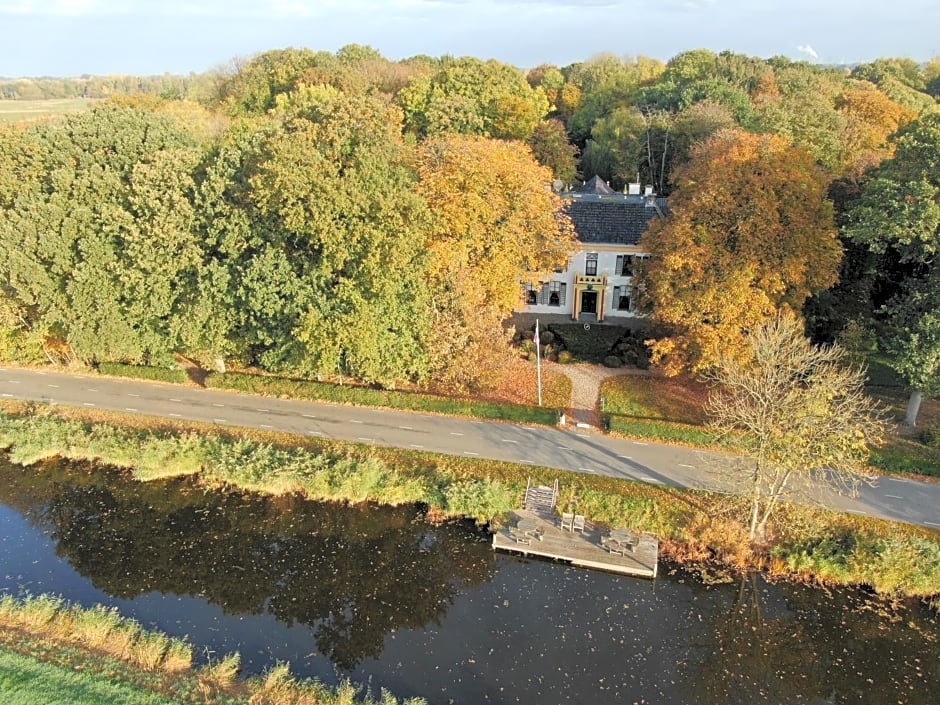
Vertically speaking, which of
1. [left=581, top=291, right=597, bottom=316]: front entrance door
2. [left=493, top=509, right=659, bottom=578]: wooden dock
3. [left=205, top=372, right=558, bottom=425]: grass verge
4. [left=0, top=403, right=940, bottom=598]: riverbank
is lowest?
[left=493, top=509, right=659, bottom=578]: wooden dock

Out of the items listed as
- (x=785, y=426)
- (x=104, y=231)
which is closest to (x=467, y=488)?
(x=785, y=426)

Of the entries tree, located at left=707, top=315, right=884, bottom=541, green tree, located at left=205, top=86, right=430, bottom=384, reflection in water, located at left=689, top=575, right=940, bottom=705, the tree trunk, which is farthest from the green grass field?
the tree trunk

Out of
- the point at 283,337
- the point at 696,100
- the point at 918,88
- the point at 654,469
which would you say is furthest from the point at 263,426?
the point at 918,88

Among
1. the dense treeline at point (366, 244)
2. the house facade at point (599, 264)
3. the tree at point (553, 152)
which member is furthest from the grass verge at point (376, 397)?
the tree at point (553, 152)

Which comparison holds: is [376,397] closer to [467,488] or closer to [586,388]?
[467,488]

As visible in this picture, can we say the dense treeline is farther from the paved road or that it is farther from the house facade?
the house facade

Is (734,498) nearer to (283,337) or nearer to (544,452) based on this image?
(544,452)

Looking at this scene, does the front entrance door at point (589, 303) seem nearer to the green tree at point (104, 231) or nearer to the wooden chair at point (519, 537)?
the wooden chair at point (519, 537)
